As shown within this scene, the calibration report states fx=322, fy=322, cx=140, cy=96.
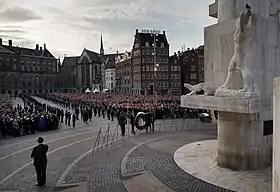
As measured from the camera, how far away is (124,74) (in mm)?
125625

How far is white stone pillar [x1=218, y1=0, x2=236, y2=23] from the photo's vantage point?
46.2ft

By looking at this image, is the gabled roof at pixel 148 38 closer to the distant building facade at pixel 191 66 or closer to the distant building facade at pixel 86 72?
the distant building facade at pixel 191 66

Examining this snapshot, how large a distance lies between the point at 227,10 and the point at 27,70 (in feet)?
510

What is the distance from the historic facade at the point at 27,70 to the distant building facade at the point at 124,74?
153ft

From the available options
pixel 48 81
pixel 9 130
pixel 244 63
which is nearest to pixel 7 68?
pixel 48 81

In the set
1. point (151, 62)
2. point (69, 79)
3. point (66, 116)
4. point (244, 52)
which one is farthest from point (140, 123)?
point (69, 79)

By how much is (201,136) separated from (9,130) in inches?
610

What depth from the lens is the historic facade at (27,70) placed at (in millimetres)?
145875

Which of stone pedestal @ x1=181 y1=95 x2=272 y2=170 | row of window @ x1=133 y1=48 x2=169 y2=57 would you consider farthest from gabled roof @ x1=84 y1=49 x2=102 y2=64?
stone pedestal @ x1=181 y1=95 x2=272 y2=170

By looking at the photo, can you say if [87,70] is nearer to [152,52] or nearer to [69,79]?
[69,79]

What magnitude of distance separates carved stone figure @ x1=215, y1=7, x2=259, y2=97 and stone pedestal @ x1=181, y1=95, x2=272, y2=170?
0.73 meters

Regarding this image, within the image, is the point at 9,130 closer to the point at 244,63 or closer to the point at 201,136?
the point at 201,136

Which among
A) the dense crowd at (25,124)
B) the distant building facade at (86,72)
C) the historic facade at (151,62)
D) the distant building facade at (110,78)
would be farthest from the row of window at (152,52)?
the dense crowd at (25,124)

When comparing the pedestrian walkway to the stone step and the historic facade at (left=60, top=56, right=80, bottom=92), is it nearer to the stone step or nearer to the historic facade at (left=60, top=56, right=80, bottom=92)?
the stone step
